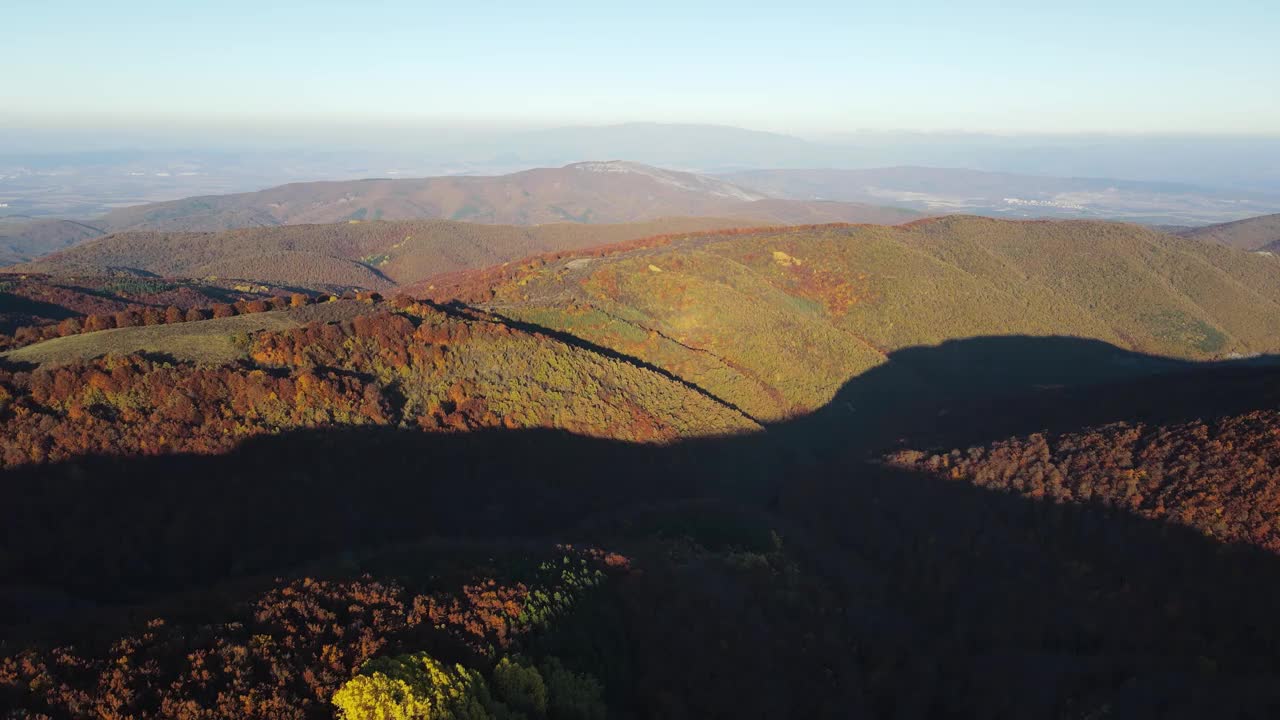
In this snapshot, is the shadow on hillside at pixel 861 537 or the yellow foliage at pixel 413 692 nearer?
the yellow foliage at pixel 413 692

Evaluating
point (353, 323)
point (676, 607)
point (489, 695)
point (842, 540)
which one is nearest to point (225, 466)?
point (353, 323)

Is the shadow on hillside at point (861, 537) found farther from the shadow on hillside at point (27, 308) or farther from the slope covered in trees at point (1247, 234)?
the slope covered in trees at point (1247, 234)

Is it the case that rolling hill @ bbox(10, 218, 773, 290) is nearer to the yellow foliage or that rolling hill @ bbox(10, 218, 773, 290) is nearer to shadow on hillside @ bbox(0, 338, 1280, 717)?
shadow on hillside @ bbox(0, 338, 1280, 717)

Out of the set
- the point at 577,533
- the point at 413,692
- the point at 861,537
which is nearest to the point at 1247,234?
the point at 861,537

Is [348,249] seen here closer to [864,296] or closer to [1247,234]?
[864,296]

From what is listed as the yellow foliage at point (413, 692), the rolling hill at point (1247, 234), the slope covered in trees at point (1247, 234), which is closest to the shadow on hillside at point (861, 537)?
the yellow foliage at point (413, 692)

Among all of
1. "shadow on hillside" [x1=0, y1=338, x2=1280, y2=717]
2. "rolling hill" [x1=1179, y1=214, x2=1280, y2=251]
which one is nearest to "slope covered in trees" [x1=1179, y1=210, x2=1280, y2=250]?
"rolling hill" [x1=1179, y1=214, x2=1280, y2=251]
